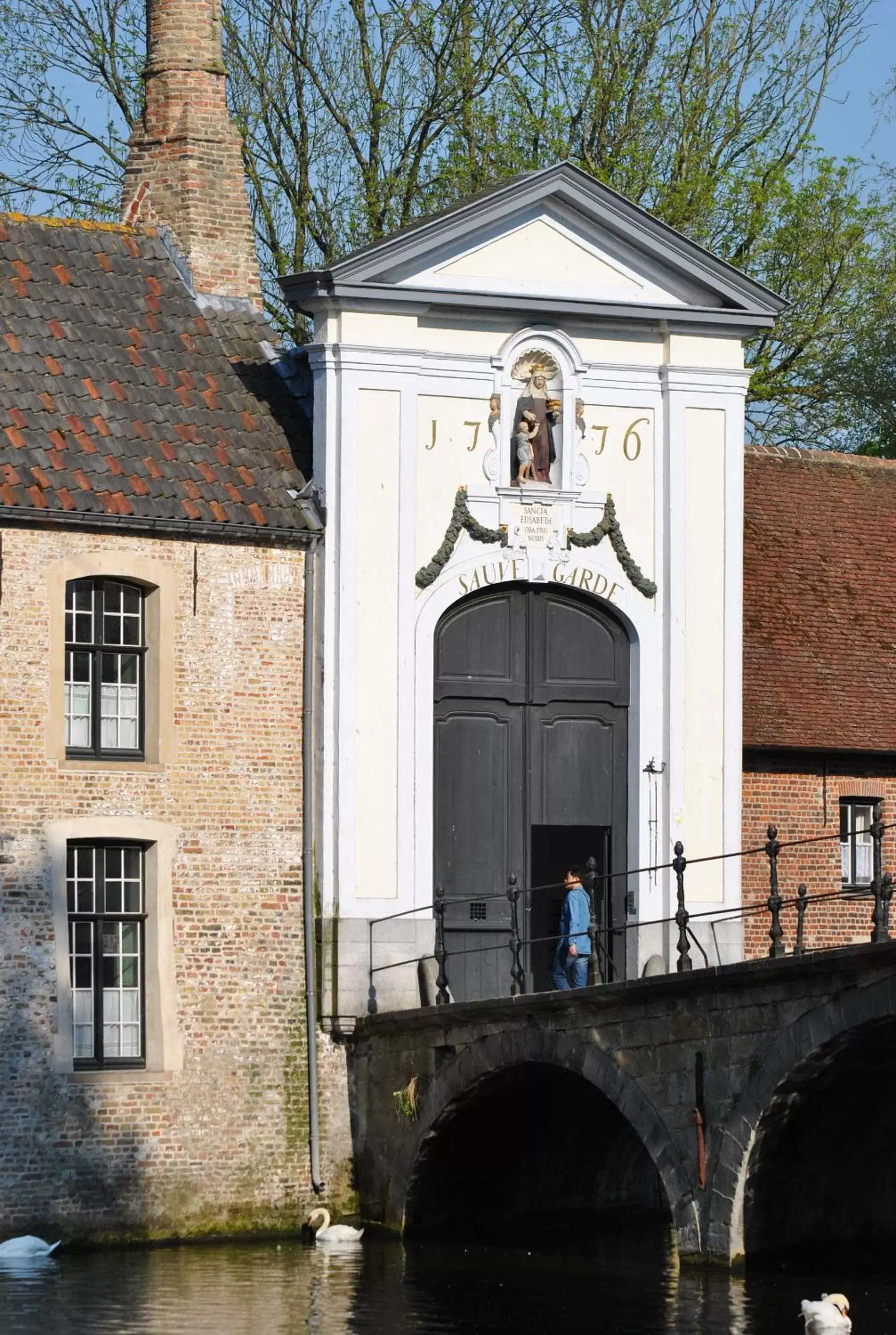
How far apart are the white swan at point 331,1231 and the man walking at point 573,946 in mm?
2401

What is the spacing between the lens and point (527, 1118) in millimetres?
22266

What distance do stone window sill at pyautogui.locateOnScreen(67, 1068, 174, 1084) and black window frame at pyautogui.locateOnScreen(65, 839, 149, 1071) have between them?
6 centimetres

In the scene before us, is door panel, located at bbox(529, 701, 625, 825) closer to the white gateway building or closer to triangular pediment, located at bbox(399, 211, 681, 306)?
the white gateway building

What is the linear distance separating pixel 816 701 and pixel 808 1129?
6.63 metres

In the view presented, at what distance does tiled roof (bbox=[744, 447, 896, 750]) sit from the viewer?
25.0 meters

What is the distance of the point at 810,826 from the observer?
82.0 ft

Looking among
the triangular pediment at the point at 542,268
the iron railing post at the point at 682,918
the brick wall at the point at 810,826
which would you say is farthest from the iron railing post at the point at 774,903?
the triangular pediment at the point at 542,268

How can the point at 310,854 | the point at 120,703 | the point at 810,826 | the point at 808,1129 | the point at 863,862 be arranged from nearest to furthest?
1. the point at 808,1129
2. the point at 120,703
3. the point at 310,854
4. the point at 810,826
5. the point at 863,862

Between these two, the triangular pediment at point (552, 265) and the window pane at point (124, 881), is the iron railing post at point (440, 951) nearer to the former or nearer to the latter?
the window pane at point (124, 881)

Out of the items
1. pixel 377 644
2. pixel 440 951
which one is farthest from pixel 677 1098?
pixel 377 644

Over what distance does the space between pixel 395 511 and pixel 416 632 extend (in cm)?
97

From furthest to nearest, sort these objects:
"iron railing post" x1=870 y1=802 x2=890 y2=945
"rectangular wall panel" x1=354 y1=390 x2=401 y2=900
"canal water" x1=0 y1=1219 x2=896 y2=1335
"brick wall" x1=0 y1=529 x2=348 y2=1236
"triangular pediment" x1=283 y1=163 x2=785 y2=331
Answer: "triangular pediment" x1=283 y1=163 x2=785 y2=331
"rectangular wall panel" x1=354 y1=390 x2=401 y2=900
"brick wall" x1=0 y1=529 x2=348 y2=1236
"iron railing post" x1=870 y1=802 x2=890 y2=945
"canal water" x1=0 y1=1219 x2=896 y2=1335

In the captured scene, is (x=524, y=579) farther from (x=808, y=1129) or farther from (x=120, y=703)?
(x=808, y=1129)

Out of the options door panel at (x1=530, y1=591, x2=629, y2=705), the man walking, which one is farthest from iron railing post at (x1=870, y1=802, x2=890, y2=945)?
door panel at (x1=530, y1=591, x2=629, y2=705)
